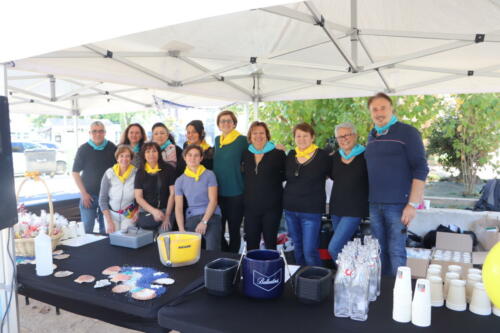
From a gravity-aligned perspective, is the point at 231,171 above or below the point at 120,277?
above

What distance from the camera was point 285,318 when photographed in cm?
106

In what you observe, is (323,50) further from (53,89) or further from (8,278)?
(53,89)

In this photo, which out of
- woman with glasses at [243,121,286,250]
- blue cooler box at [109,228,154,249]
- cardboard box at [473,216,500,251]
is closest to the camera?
blue cooler box at [109,228,154,249]

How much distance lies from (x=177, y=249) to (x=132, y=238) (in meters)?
0.41

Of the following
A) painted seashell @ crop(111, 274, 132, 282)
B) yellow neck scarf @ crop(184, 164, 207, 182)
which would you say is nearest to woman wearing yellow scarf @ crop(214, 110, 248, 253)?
yellow neck scarf @ crop(184, 164, 207, 182)

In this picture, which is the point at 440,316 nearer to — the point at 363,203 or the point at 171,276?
the point at 171,276

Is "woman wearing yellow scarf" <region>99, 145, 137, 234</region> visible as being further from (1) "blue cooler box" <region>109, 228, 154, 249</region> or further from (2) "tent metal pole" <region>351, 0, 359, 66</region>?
(2) "tent metal pole" <region>351, 0, 359, 66</region>

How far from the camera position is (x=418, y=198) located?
213cm

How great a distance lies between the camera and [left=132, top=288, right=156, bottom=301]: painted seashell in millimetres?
1211

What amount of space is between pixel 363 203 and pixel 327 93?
200 cm

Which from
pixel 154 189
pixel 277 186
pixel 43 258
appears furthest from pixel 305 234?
pixel 43 258

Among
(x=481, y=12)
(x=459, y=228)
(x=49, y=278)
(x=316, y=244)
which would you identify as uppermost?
(x=481, y=12)

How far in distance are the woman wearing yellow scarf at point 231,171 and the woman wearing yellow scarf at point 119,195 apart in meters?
0.65

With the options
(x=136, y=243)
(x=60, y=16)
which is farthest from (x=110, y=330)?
(x=60, y=16)
